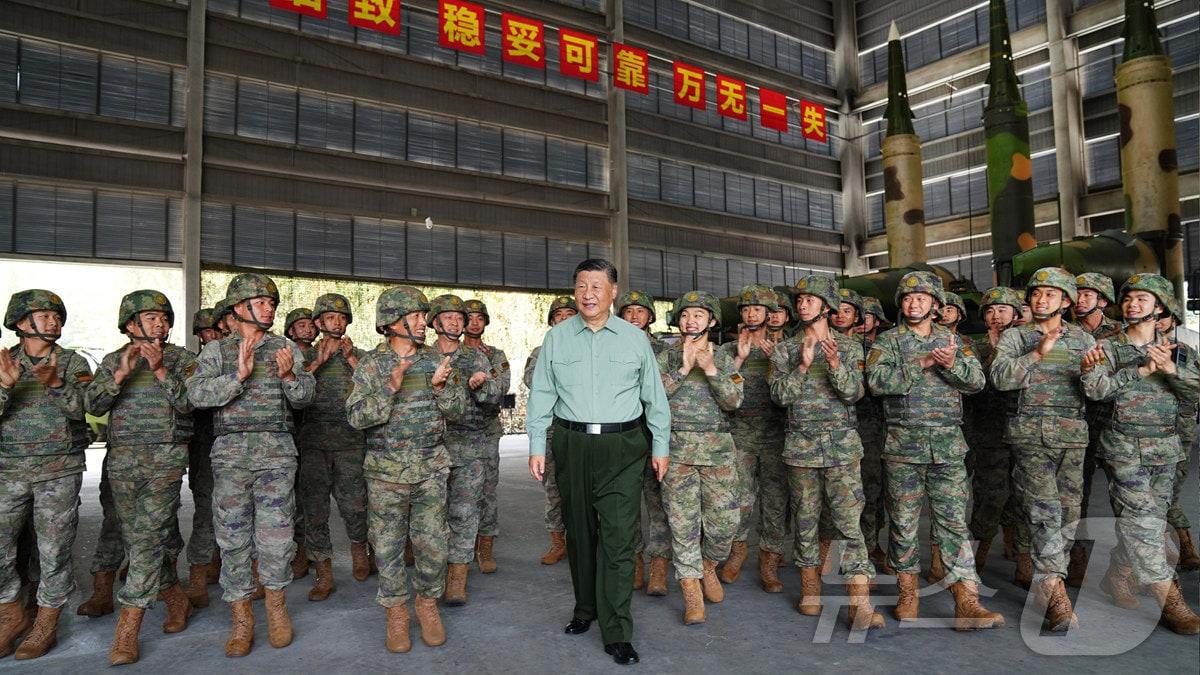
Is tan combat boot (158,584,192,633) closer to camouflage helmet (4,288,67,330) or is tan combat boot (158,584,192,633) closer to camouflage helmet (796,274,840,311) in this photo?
camouflage helmet (4,288,67,330)

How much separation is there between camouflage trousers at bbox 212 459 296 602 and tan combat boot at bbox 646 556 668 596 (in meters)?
2.12

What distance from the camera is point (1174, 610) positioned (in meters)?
3.68

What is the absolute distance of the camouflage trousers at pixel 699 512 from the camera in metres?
4.09

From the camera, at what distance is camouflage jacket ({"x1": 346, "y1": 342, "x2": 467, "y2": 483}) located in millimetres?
3803

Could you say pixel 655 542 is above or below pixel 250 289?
below

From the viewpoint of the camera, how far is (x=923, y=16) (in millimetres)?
21938

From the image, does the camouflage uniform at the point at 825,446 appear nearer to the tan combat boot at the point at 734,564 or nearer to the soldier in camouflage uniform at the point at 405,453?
the tan combat boot at the point at 734,564

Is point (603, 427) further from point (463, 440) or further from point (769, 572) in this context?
point (769, 572)

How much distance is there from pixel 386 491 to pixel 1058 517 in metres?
3.61

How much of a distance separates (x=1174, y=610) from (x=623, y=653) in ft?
9.22

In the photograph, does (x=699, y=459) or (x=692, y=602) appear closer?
(x=692, y=602)

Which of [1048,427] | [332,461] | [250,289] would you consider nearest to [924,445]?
[1048,427]

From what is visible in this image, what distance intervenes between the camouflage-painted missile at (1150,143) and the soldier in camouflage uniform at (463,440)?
1248 cm

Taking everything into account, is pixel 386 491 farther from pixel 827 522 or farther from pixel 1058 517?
pixel 1058 517
